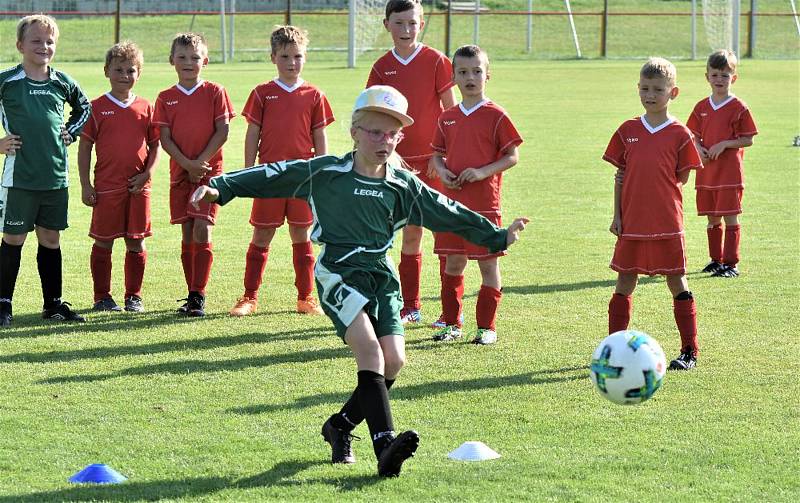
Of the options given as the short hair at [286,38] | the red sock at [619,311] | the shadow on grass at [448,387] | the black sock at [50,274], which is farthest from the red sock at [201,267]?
the red sock at [619,311]

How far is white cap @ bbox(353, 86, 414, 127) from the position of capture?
17.4 ft

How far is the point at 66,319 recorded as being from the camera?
8297 mm

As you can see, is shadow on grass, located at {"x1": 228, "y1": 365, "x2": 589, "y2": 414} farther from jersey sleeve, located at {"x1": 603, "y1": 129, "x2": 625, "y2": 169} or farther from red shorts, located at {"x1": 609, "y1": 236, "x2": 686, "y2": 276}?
jersey sleeve, located at {"x1": 603, "y1": 129, "x2": 625, "y2": 169}

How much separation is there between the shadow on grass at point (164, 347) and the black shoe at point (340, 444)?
2.33 metres

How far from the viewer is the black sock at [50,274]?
8297 millimetres

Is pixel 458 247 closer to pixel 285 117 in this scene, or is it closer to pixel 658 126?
pixel 658 126

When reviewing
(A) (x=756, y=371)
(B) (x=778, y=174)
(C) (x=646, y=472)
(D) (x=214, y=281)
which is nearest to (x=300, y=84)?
(D) (x=214, y=281)

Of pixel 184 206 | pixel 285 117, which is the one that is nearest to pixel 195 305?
pixel 184 206

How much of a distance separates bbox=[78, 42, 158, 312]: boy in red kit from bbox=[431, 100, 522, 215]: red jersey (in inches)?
90.1

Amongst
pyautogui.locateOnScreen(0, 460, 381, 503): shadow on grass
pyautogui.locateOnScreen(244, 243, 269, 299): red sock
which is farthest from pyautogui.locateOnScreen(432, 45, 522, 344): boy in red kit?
pyautogui.locateOnScreen(0, 460, 381, 503): shadow on grass

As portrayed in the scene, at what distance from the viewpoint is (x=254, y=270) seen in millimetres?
8688

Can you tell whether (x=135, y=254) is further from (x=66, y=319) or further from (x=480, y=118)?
(x=480, y=118)

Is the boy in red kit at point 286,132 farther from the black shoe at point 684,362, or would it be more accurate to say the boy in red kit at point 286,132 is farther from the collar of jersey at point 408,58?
the black shoe at point 684,362

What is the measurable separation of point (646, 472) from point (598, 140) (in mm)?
15056
